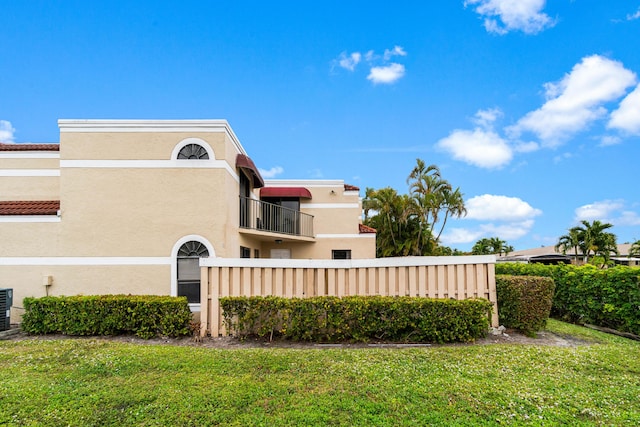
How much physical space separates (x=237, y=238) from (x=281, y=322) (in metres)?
6.09

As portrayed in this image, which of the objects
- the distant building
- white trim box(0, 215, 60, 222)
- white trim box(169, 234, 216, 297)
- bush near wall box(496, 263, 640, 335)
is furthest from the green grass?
the distant building

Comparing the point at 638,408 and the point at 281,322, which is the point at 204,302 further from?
the point at 638,408

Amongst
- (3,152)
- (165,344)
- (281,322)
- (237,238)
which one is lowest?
(165,344)

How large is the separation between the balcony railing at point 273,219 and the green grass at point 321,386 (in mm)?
7892

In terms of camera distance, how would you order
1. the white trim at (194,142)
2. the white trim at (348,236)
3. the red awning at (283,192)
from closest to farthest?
the white trim at (194,142), the red awning at (283,192), the white trim at (348,236)

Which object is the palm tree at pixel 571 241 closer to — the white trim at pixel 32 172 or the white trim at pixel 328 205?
the white trim at pixel 328 205

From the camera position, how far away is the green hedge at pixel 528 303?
25.7 ft

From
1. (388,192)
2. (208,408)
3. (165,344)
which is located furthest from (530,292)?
(388,192)

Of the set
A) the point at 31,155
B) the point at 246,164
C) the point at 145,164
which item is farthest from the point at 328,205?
the point at 31,155

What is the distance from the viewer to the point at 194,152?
11.3 m

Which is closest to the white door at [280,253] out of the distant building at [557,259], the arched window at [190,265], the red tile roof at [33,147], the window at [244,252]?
the window at [244,252]

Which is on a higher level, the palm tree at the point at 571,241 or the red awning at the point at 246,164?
the red awning at the point at 246,164

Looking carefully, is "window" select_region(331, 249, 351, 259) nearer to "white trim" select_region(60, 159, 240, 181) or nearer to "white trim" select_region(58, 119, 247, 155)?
"white trim" select_region(60, 159, 240, 181)

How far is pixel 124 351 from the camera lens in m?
6.38
